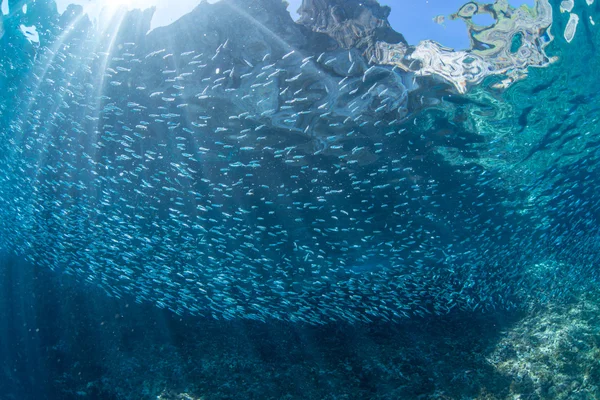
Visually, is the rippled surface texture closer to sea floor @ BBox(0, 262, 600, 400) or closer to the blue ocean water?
the blue ocean water

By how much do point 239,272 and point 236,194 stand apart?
4.68 meters

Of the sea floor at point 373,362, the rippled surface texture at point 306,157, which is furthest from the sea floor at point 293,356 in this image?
the rippled surface texture at point 306,157

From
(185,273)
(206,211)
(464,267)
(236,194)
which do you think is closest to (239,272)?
(185,273)

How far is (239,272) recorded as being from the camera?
604 inches

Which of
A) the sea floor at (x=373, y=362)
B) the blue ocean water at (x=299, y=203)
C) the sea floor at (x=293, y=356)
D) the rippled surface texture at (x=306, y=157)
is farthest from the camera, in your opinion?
the sea floor at (x=293, y=356)

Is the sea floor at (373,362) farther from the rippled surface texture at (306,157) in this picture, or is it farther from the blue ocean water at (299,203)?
the rippled surface texture at (306,157)

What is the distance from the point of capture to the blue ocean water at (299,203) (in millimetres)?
8203

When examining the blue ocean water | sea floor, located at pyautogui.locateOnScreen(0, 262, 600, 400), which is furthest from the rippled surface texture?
sea floor, located at pyautogui.locateOnScreen(0, 262, 600, 400)

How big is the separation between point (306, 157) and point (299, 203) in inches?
94.2

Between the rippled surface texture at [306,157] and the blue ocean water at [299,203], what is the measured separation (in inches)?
2.7

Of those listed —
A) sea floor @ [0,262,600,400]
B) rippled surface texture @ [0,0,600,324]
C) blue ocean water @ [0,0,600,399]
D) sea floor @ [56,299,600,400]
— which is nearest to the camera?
rippled surface texture @ [0,0,600,324]

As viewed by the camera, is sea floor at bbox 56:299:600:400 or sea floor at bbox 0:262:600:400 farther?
sea floor at bbox 0:262:600:400

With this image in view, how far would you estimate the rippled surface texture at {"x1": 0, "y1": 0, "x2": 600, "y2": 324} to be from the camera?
8.02 m

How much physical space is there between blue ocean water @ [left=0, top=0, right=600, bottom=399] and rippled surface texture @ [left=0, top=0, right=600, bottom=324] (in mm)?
69
